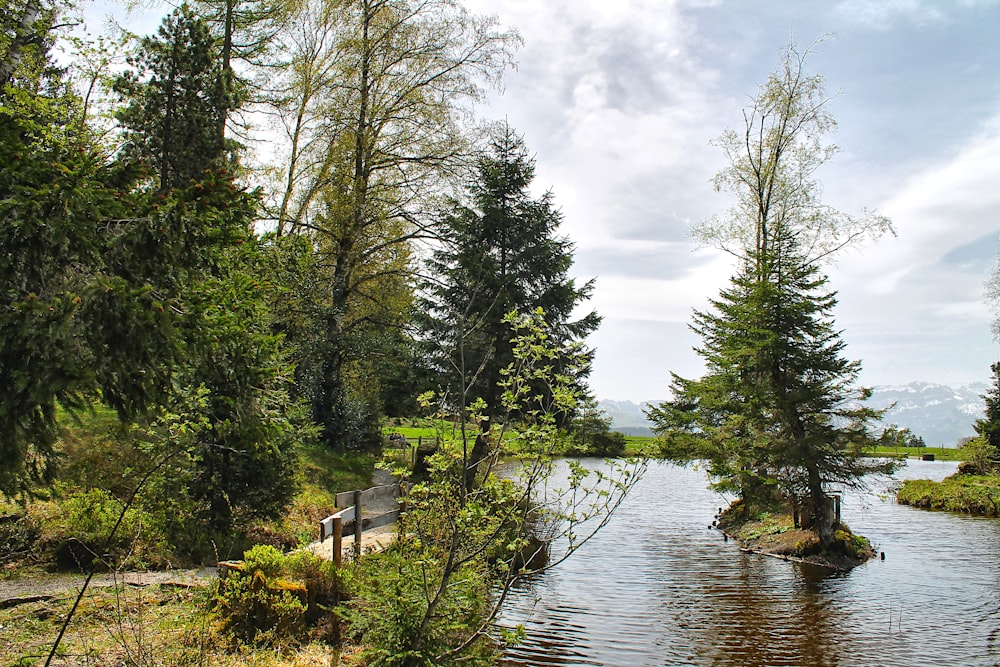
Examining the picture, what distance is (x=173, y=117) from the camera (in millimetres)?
13117

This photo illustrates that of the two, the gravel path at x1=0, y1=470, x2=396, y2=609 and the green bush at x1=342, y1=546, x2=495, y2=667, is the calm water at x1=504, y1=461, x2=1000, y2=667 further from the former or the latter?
the gravel path at x1=0, y1=470, x2=396, y2=609

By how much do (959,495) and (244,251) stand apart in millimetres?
22903

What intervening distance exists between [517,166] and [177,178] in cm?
1060

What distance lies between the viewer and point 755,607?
→ 10180mm

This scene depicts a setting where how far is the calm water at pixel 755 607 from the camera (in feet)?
26.7

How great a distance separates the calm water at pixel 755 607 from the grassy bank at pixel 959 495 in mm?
4691

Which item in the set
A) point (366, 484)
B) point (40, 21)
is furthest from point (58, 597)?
point (366, 484)

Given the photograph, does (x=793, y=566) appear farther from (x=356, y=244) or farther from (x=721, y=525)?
(x=356, y=244)

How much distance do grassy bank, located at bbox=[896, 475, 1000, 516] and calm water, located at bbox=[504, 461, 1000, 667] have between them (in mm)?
4691

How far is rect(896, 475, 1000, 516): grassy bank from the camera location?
797 inches

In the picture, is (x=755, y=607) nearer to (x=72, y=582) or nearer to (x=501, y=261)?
(x=72, y=582)

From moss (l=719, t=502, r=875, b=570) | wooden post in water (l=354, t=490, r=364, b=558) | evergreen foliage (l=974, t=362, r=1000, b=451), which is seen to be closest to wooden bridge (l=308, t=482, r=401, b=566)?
wooden post in water (l=354, t=490, r=364, b=558)

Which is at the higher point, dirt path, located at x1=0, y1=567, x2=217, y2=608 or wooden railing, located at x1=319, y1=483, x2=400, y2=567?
wooden railing, located at x1=319, y1=483, x2=400, y2=567

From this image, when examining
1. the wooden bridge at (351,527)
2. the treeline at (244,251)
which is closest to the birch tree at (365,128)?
the treeline at (244,251)
